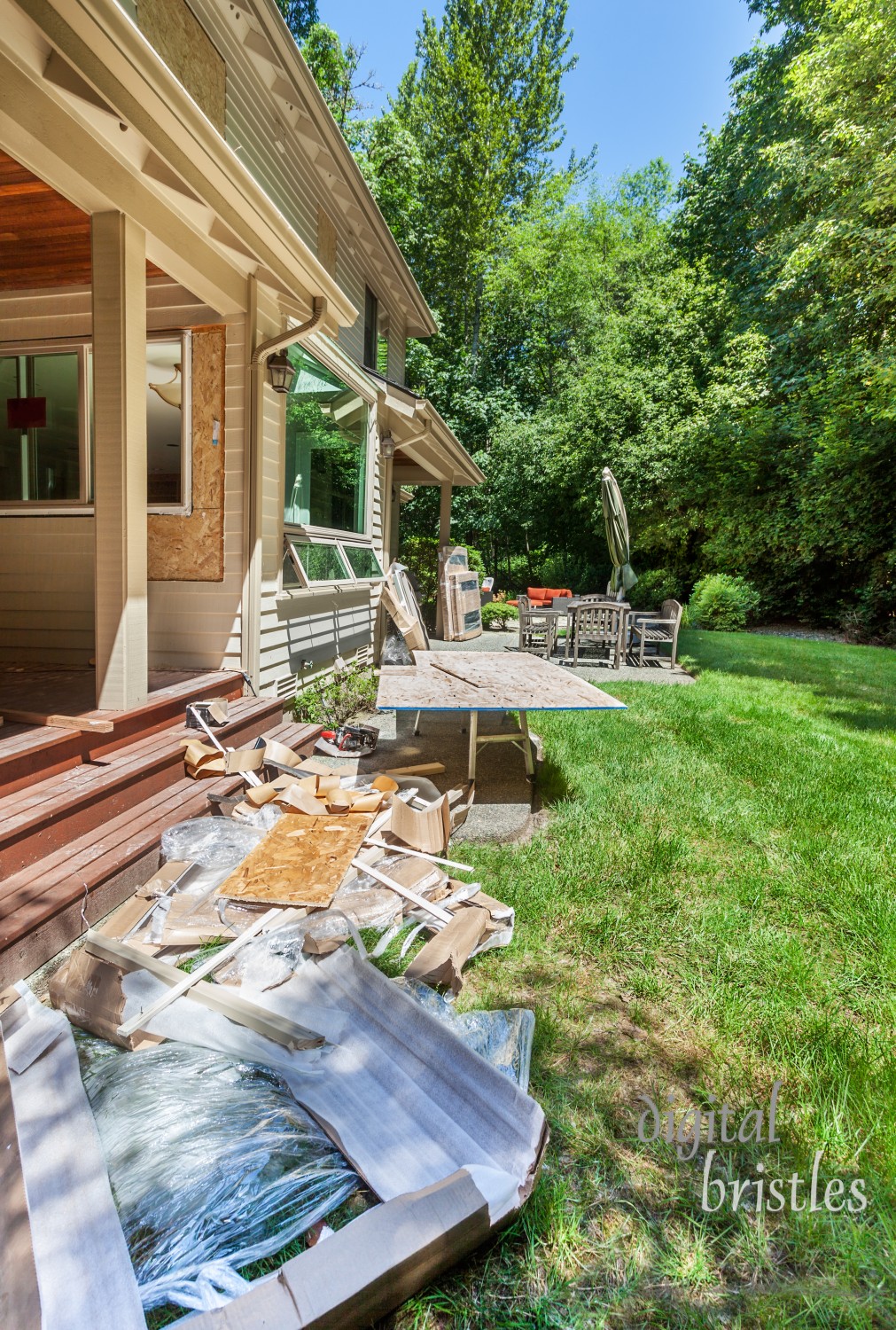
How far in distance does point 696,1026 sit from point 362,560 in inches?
258

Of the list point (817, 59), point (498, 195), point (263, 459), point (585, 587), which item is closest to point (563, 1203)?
point (263, 459)

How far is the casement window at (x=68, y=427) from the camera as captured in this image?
4629mm

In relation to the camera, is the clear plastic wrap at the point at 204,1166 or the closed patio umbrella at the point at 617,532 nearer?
the clear plastic wrap at the point at 204,1166

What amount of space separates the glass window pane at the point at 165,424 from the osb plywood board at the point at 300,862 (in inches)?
108

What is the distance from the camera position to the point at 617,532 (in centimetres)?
1003

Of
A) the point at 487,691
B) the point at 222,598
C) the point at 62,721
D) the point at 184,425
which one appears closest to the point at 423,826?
the point at 487,691

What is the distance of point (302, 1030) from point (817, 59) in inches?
635

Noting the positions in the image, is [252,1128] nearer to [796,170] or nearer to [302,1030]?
[302,1030]

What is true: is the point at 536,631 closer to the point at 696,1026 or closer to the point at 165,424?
the point at 165,424

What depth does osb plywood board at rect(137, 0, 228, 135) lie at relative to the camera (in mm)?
3980

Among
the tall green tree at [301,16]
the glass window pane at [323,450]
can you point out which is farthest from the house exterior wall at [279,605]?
the tall green tree at [301,16]

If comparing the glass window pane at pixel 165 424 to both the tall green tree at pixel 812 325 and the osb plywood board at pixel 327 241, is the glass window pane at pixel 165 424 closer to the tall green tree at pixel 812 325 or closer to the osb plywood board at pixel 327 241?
the osb plywood board at pixel 327 241

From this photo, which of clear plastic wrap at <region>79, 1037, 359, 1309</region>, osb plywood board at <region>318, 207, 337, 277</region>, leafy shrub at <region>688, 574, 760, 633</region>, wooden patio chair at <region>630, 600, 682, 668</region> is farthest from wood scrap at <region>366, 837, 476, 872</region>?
leafy shrub at <region>688, 574, 760, 633</region>

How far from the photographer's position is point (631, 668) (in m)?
9.00
